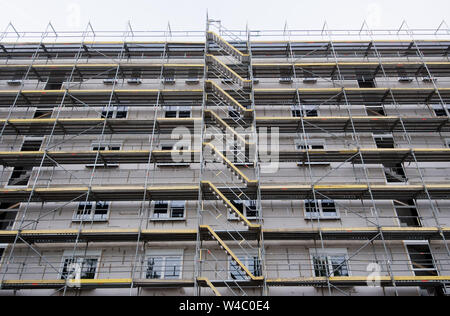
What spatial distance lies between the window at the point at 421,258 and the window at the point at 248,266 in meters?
6.62

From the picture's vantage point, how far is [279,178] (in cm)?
1753

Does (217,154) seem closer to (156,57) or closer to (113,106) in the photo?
(113,106)

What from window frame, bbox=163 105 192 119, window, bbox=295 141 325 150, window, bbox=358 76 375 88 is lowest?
window, bbox=295 141 325 150

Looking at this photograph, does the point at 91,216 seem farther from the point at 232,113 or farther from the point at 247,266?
the point at 232,113

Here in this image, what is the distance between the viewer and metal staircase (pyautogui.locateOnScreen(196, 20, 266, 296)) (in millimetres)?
14594

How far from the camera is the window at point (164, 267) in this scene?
15422 mm

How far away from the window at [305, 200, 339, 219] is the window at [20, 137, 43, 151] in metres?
14.1

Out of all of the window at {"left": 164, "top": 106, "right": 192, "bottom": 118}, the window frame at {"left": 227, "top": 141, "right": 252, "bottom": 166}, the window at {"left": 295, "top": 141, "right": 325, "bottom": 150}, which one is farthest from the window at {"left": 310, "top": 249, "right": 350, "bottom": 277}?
the window at {"left": 164, "top": 106, "right": 192, "bottom": 118}

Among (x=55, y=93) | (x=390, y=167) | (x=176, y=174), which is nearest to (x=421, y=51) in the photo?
(x=390, y=167)

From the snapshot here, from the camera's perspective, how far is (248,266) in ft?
51.7

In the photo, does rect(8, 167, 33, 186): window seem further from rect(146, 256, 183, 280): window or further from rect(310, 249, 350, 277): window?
rect(310, 249, 350, 277): window

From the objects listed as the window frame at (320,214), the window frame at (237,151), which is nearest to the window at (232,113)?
the window frame at (237,151)

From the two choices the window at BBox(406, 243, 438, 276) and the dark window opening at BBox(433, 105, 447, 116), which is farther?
the dark window opening at BBox(433, 105, 447, 116)

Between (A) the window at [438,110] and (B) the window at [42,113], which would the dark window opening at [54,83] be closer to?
(B) the window at [42,113]
